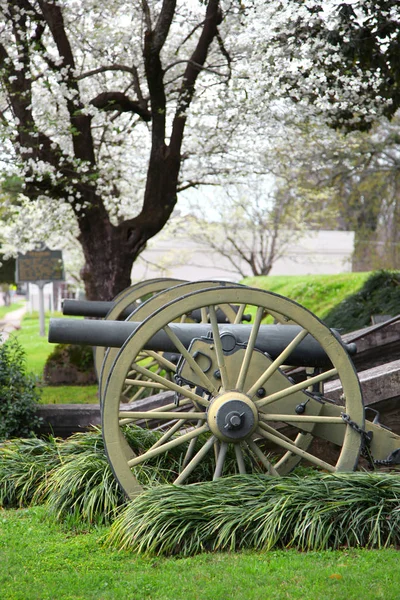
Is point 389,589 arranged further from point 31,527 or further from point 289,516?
point 31,527

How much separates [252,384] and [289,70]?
6431 millimetres

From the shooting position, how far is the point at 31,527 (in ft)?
18.2

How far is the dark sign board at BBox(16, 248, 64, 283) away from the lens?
21.7m

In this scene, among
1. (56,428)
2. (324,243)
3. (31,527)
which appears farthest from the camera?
(324,243)

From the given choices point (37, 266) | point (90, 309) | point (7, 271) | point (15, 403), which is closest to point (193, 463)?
point (15, 403)

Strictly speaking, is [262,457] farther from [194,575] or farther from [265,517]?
[194,575]

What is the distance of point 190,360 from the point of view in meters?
5.40

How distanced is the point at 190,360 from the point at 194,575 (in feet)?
4.89

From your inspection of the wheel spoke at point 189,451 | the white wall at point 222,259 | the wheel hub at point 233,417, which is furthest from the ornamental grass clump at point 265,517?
the white wall at point 222,259

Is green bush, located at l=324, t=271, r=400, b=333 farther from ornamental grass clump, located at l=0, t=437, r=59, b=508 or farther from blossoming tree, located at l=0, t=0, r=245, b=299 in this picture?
ornamental grass clump, located at l=0, t=437, r=59, b=508

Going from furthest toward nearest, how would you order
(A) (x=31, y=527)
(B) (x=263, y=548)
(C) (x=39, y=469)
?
(C) (x=39, y=469), (A) (x=31, y=527), (B) (x=263, y=548)

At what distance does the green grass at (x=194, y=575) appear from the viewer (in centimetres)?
412

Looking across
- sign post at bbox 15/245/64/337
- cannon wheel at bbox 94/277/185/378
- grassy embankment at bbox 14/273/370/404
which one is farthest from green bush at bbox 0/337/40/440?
sign post at bbox 15/245/64/337

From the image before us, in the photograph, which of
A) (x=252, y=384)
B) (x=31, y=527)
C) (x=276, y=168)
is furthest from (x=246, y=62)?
(x=31, y=527)
